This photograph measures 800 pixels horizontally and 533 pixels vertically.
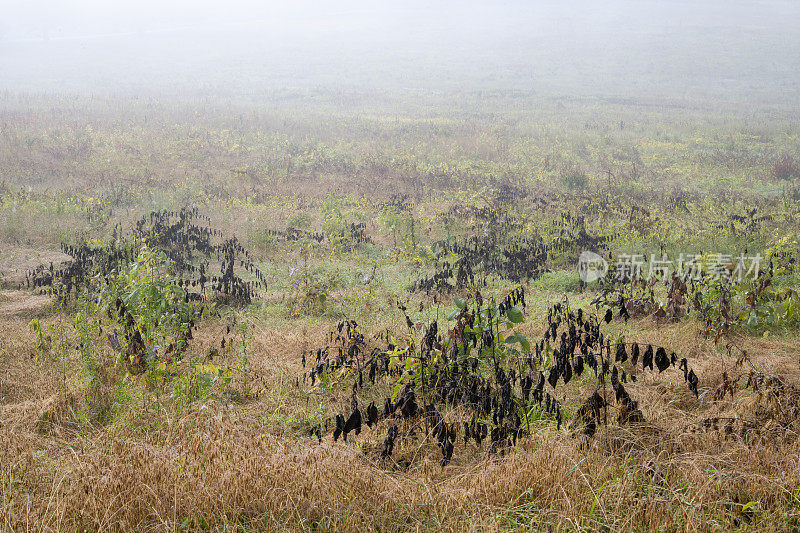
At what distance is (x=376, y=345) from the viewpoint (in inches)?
206

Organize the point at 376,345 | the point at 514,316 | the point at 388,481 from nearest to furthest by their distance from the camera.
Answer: the point at 388,481 → the point at 514,316 → the point at 376,345

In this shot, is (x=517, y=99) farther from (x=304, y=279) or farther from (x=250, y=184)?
(x=304, y=279)

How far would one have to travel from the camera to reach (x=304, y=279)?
277 inches

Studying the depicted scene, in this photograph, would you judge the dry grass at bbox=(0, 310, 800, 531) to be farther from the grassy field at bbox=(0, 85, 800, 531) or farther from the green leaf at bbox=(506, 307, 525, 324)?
the green leaf at bbox=(506, 307, 525, 324)

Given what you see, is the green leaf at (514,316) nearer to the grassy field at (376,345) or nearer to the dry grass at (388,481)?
the grassy field at (376,345)

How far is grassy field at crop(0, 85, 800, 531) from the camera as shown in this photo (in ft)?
7.65

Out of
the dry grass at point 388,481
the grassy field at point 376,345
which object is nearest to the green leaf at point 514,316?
the grassy field at point 376,345

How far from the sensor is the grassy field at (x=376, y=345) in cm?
233

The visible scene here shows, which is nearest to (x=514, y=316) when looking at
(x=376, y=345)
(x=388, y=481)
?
(x=388, y=481)

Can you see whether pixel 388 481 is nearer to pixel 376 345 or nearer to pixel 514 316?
pixel 514 316

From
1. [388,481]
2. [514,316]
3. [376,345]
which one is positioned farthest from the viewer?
[376,345]

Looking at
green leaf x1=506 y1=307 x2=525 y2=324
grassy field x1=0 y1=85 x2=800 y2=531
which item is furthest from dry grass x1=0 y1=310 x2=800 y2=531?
green leaf x1=506 y1=307 x2=525 y2=324

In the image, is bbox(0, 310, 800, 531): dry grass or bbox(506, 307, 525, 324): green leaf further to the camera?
bbox(506, 307, 525, 324): green leaf

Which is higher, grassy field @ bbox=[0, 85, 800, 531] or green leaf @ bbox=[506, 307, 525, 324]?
green leaf @ bbox=[506, 307, 525, 324]
